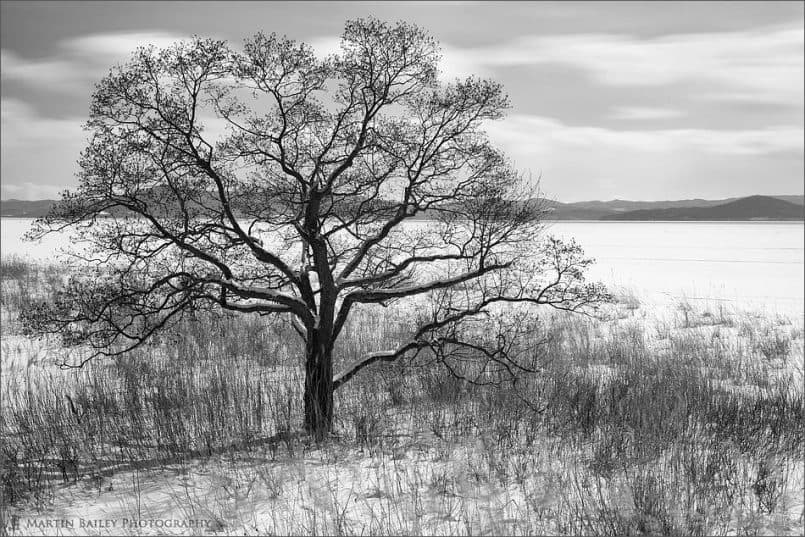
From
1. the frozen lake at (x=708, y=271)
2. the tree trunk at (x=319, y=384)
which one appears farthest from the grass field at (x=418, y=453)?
the frozen lake at (x=708, y=271)

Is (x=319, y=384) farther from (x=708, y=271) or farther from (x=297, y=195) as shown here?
(x=708, y=271)

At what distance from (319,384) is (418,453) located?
4.06 feet

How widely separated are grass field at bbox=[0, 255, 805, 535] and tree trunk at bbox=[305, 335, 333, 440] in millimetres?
250

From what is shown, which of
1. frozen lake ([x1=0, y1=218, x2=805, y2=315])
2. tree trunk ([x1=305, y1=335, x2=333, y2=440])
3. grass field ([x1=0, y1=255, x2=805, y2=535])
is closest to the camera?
grass field ([x1=0, y1=255, x2=805, y2=535])

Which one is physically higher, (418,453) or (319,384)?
(319,384)

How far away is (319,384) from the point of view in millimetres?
6777

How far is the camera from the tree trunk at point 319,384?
677 centimetres

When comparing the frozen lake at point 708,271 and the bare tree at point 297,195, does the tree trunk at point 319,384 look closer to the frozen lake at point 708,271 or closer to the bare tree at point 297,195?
the bare tree at point 297,195

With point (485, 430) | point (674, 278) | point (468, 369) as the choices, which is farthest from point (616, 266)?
point (485, 430)

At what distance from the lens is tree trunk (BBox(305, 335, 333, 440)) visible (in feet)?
22.2

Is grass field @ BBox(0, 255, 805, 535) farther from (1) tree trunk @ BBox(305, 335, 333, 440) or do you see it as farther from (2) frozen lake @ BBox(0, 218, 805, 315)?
(2) frozen lake @ BBox(0, 218, 805, 315)

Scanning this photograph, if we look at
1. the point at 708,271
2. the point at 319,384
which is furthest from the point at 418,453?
the point at 708,271

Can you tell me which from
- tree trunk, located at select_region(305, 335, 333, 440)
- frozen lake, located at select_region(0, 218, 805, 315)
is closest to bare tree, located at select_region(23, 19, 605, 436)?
tree trunk, located at select_region(305, 335, 333, 440)

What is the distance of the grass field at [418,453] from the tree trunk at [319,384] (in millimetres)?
250
